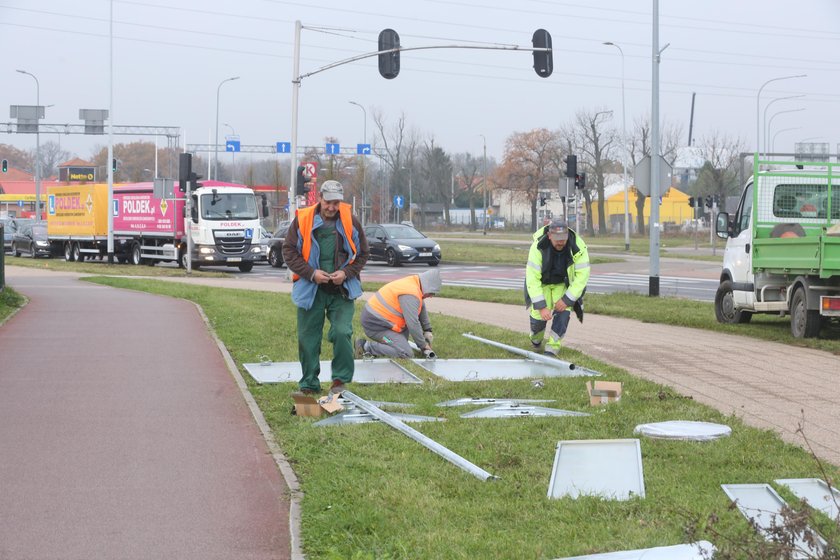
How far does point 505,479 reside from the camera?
6.52m

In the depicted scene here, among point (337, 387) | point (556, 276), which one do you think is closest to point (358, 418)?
point (337, 387)

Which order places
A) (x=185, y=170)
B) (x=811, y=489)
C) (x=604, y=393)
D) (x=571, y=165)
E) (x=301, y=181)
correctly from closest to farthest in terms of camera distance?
(x=811, y=489)
(x=604, y=393)
(x=571, y=165)
(x=301, y=181)
(x=185, y=170)

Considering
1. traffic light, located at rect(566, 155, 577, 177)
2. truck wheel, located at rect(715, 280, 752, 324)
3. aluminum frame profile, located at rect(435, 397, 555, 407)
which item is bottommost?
aluminum frame profile, located at rect(435, 397, 555, 407)

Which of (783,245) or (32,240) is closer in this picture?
(783,245)

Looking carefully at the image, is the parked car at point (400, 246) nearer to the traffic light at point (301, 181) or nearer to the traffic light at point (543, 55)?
the traffic light at point (301, 181)

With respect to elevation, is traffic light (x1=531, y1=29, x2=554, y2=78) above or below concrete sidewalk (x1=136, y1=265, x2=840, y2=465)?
above

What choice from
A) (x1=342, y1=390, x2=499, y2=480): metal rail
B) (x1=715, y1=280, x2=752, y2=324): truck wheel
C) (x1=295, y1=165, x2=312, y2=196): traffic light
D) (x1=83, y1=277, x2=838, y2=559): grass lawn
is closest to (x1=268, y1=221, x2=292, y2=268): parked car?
(x1=295, y1=165, x2=312, y2=196): traffic light

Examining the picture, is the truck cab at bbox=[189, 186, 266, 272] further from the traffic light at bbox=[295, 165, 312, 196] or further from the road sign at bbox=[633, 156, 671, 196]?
the road sign at bbox=[633, 156, 671, 196]

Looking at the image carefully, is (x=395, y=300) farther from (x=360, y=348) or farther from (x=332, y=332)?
(x=332, y=332)

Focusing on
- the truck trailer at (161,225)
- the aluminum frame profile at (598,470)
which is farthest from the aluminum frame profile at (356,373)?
the truck trailer at (161,225)

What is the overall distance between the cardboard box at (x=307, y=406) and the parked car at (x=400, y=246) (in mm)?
32094

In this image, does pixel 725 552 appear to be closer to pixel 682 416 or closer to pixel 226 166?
pixel 682 416

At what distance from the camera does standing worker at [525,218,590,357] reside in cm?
1280

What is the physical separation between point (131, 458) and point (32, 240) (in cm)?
4758
